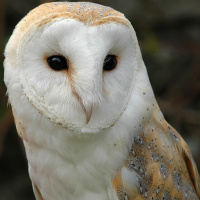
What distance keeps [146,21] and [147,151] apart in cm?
238

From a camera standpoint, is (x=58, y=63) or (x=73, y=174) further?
(x=73, y=174)

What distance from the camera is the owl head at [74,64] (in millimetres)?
1368

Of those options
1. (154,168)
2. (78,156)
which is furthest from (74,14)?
(154,168)

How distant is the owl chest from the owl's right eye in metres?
0.37

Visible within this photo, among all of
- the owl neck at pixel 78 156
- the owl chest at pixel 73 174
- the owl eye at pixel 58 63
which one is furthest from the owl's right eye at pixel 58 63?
the owl chest at pixel 73 174

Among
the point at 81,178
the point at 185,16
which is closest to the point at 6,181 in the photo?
the point at 185,16

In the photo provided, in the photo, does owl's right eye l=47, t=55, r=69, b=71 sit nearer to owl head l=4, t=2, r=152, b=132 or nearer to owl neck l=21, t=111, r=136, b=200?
owl head l=4, t=2, r=152, b=132

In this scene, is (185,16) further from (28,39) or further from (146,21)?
(28,39)

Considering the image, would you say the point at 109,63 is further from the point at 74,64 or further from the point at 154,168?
the point at 154,168

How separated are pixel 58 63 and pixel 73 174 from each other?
0.49 m

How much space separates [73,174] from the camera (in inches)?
65.6

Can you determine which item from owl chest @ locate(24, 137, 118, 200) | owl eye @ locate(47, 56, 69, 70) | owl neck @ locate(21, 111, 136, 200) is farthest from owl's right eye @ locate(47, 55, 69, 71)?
owl chest @ locate(24, 137, 118, 200)

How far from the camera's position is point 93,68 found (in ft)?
4.40

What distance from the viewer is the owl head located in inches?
53.9
